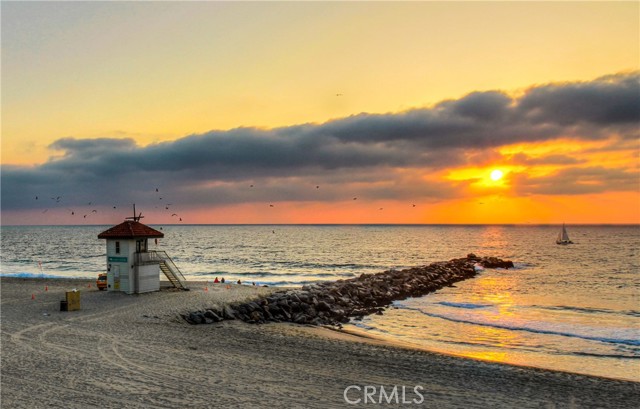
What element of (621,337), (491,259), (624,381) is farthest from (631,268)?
(624,381)

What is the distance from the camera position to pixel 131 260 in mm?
31359

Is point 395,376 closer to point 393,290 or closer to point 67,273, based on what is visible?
point 393,290

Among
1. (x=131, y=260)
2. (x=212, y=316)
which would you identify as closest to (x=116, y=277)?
(x=131, y=260)

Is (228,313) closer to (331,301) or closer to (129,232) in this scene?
(331,301)

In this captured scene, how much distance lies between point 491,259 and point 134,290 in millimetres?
56815

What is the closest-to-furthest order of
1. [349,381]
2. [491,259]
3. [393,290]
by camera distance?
[349,381] → [393,290] → [491,259]

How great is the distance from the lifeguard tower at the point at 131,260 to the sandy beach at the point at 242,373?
728 centimetres

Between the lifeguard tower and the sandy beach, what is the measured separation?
7.28 meters

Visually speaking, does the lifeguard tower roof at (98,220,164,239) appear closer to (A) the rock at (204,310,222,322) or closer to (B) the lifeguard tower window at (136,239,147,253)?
(B) the lifeguard tower window at (136,239,147,253)

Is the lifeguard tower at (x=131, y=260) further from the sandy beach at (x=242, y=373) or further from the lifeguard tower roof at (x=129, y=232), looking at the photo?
the sandy beach at (x=242, y=373)

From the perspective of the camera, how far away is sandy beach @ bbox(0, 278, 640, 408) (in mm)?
13492

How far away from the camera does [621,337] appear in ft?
80.6

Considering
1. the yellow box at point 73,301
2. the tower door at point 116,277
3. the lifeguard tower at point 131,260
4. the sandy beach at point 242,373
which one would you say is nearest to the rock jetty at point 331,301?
the sandy beach at point 242,373

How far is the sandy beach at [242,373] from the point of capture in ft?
44.3
